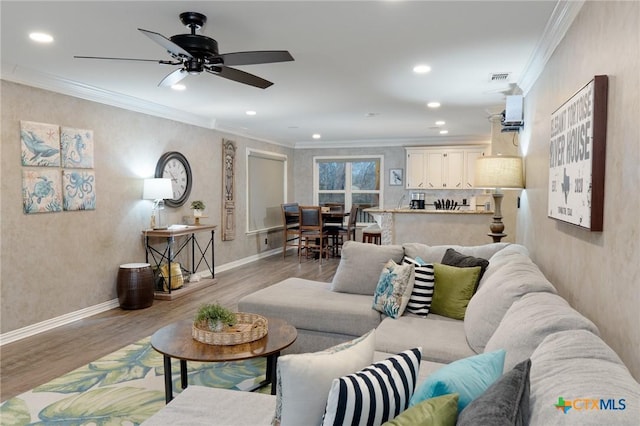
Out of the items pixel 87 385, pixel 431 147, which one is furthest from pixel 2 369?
pixel 431 147

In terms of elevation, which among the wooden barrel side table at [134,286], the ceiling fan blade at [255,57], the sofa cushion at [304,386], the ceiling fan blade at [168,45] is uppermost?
the ceiling fan blade at [168,45]

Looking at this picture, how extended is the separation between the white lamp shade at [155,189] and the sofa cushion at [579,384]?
4612 millimetres

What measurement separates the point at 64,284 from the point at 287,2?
352 centimetres

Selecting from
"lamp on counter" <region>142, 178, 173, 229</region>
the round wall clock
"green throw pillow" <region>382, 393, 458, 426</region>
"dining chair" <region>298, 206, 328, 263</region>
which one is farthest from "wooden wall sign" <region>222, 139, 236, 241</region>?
"green throw pillow" <region>382, 393, 458, 426</region>

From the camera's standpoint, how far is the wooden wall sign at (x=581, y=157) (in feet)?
→ 5.91

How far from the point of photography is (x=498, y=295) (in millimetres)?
2189

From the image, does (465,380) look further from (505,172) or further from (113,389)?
(505,172)

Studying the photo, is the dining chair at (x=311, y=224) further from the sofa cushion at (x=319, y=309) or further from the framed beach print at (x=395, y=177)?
the sofa cushion at (x=319, y=309)

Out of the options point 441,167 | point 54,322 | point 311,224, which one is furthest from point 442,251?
point 441,167

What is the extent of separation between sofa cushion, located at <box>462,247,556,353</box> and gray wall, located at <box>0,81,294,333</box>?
3.77 metres

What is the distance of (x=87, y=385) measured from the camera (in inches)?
114

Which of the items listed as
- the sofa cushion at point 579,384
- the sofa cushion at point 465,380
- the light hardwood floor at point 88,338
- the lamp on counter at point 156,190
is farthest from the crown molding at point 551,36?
the lamp on counter at point 156,190

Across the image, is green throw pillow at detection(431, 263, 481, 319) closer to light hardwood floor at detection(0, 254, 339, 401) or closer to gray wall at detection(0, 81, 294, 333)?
light hardwood floor at detection(0, 254, 339, 401)

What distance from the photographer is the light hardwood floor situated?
312 centimetres
